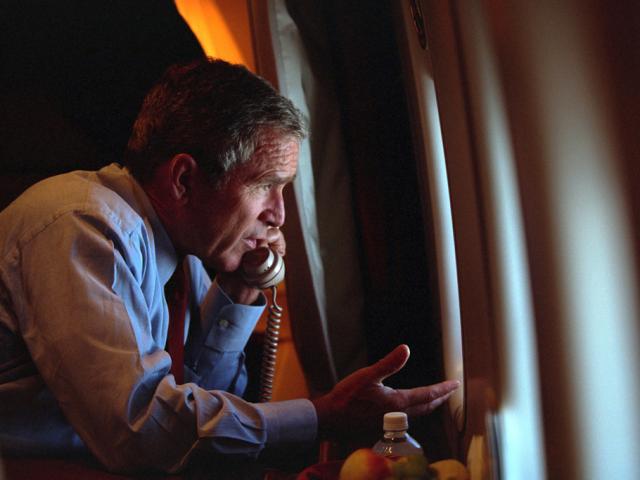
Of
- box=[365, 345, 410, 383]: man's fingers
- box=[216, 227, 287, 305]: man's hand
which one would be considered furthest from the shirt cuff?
box=[216, 227, 287, 305]: man's hand

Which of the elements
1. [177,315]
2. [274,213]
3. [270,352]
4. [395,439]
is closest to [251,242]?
[274,213]

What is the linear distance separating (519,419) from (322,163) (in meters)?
1.10

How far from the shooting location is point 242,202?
1.35 m

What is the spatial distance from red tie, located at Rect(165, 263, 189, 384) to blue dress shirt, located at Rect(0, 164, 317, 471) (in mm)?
171

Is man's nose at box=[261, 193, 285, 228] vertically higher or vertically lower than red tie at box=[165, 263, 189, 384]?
higher

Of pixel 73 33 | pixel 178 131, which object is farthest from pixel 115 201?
pixel 73 33

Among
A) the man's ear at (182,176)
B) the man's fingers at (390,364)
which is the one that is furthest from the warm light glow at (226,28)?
the man's fingers at (390,364)

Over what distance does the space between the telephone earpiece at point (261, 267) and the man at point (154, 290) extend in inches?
1.6

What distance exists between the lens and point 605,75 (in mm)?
600

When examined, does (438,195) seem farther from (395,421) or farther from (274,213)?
(395,421)

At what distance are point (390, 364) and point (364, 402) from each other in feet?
0.27

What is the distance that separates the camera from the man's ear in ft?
4.29

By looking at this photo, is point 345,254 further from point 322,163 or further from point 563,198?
point 563,198

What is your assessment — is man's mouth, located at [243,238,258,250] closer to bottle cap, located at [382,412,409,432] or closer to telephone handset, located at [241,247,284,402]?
telephone handset, located at [241,247,284,402]
